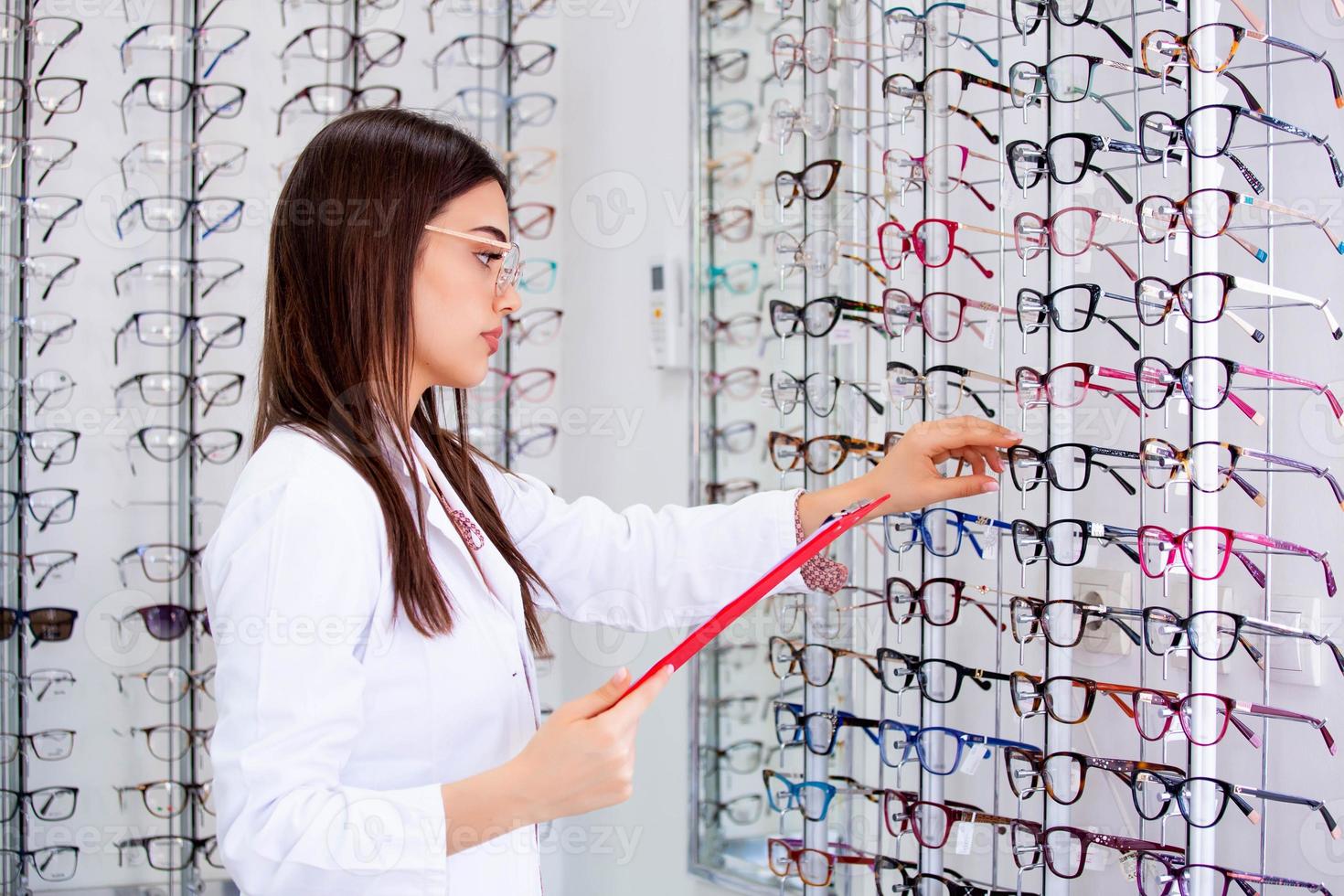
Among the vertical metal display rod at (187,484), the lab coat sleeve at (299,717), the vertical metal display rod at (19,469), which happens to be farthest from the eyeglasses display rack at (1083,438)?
the vertical metal display rod at (19,469)

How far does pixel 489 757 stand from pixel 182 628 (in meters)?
1.74

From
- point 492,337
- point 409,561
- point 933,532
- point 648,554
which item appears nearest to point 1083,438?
point 933,532

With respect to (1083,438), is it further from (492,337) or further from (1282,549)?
(492,337)

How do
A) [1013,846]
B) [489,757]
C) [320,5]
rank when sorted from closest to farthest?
[489,757] → [1013,846] → [320,5]

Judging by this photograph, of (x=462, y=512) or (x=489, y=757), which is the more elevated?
(x=462, y=512)

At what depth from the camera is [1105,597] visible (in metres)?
1.91

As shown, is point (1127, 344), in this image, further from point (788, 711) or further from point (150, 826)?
point (150, 826)

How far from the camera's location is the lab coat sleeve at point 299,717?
992mm

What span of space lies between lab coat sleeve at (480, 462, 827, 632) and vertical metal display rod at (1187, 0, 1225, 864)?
534mm

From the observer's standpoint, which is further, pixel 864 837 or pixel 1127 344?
pixel 864 837

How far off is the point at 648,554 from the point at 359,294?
1.96 ft

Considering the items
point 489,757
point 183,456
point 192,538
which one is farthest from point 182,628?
point 489,757

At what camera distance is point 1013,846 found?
1636mm

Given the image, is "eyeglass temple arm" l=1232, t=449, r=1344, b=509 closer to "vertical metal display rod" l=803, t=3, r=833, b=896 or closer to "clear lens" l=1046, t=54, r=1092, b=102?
"clear lens" l=1046, t=54, r=1092, b=102
